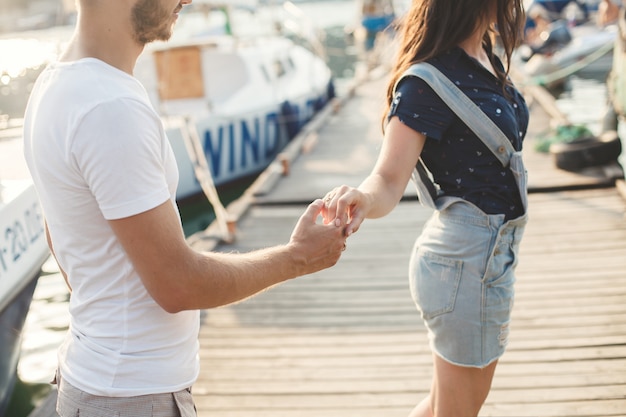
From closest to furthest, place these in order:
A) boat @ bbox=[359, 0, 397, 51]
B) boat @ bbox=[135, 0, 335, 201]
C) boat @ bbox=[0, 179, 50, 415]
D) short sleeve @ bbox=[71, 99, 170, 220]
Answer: short sleeve @ bbox=[71, 99, 170, 220], boat @ bbox=[0, 179, 50, 415], boat @ bbox=[135, 0, 335, 201], boat @ bbox=[359, 0, 397, 51]

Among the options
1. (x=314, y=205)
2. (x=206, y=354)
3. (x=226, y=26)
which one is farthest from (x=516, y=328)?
(x=226, y=26)

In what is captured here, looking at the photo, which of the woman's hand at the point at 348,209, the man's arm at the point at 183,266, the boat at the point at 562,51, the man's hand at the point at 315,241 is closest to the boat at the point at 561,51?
the boat at the point at 562,51

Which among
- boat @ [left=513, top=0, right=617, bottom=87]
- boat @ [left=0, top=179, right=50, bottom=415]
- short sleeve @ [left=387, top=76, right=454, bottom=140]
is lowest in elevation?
boat @ [left=513, top=0, right=617, bottom=87]

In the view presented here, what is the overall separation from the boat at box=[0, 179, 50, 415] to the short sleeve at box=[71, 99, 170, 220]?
8.63 ft

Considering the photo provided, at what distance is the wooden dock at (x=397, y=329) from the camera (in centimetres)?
340

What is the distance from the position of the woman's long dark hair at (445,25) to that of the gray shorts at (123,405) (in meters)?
1.14

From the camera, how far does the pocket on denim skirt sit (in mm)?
2051

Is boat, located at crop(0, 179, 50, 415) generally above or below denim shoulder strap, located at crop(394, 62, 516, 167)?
below

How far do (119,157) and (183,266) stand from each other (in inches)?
10.7

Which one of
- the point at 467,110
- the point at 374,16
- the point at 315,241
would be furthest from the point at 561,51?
the point at 374,16

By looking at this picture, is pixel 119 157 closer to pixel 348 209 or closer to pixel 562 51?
pixel 348 209

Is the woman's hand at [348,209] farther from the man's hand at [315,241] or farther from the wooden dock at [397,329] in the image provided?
the wooden dock at [397,329]

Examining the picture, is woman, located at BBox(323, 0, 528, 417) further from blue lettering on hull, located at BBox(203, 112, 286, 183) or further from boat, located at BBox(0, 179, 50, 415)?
blue lettering on hull, located at BBox(203, 112, 286, 183)

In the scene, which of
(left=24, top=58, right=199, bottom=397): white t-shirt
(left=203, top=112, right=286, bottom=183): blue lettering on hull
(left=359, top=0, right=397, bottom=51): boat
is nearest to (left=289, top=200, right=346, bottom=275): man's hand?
(left=24, top=58, right=199, bottom=397): white t-shirt
